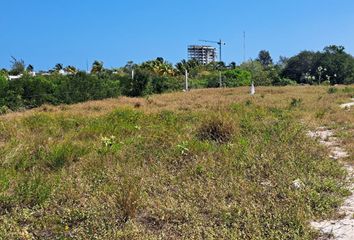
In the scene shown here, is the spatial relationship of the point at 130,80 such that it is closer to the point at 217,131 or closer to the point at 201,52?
the point at 217,131

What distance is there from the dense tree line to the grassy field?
1590 centimetres

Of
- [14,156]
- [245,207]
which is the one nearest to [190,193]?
[245,207]

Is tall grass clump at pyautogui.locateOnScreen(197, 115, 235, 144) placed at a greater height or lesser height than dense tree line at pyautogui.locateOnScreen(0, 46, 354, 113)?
lesser

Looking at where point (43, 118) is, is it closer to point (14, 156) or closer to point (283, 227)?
point (14, 156)

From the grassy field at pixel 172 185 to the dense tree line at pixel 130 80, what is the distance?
626 inches

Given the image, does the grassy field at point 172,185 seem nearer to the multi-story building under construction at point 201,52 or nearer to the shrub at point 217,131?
the shrub at point 217,131

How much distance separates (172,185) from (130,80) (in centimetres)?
2986

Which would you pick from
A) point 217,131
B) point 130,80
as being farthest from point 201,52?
point 217,131

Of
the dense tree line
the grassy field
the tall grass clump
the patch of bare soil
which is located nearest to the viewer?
the patch of bare soil

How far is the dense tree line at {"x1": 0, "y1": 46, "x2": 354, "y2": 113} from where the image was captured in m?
28.2

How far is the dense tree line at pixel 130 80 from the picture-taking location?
28156 mm

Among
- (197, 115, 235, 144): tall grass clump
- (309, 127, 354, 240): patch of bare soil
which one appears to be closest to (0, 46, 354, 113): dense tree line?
(197, 115, 235, 144): tall grass clump

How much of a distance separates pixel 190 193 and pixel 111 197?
0.79 meters

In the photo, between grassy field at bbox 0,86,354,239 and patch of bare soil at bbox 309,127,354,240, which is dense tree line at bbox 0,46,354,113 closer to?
grassy field at bbox 0,86,354,239
